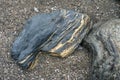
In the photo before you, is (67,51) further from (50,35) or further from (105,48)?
(105,48)

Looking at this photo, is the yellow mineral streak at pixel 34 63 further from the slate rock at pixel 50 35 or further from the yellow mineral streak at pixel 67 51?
the yellow mineral streak at pixel 67 51

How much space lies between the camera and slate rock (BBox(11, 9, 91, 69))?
2.92m

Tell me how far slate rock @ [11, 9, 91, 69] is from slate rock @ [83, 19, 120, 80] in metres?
0.10

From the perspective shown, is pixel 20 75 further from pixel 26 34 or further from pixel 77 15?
pixel 77 15

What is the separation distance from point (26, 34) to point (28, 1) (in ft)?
1.26

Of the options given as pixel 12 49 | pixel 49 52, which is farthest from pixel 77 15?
pixel 12 49

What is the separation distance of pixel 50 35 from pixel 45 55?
0.16 meters

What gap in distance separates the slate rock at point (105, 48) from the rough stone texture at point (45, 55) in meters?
0.10

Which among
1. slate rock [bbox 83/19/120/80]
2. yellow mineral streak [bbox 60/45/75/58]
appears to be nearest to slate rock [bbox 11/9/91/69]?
yellow mineral streak [bbox 60/45/75/58]

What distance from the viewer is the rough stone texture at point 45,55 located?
2.92m

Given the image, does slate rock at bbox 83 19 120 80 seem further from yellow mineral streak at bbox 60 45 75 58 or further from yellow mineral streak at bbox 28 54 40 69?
yellow mineral streak at bbox 28 54 40 69

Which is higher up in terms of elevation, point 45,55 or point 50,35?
point 50,35

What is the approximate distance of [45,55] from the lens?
297 cm

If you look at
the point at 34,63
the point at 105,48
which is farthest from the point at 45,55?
the point at 105,48
